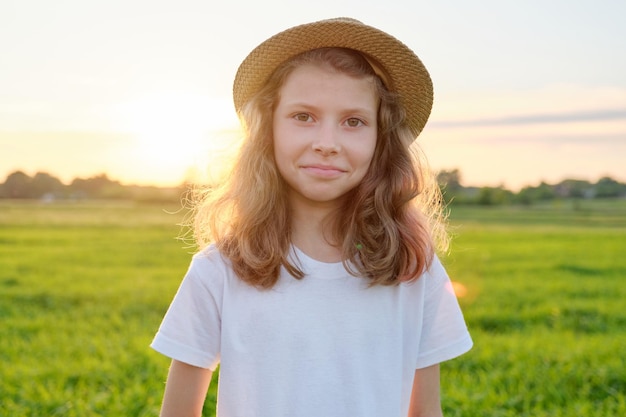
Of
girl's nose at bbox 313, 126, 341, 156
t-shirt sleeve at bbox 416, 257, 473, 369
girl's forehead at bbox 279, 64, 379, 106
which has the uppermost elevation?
girl's forehead at bbox 279, 64, 379, 106

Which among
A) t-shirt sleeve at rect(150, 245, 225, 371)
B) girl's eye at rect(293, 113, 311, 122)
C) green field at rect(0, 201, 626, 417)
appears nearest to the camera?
t-shirt sleeve at rect(150, 245, 225, 371)

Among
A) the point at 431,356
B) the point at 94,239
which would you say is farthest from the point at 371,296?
the point at 94,239

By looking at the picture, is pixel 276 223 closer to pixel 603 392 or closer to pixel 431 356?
pixel 431 356

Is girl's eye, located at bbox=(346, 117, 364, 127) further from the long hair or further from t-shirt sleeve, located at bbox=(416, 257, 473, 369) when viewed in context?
t-shirt sleeve, located at bbox=(416, 257, 473, 369)

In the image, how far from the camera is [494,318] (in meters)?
7.16

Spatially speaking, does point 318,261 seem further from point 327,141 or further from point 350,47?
point 350,47

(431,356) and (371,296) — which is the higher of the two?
(371,296)

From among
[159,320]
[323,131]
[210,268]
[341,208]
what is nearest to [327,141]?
[323,131]

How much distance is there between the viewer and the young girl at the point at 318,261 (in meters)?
1.92

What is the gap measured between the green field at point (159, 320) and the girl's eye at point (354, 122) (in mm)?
1341

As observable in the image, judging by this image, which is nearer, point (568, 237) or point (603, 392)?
point (603, 392)

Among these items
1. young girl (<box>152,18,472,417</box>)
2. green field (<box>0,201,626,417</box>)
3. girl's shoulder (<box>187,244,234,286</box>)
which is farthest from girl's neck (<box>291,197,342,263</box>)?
green field (<box>0,201,626,417</box>)

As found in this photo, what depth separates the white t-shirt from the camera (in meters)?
1.92

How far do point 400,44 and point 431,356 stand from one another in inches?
36.8
